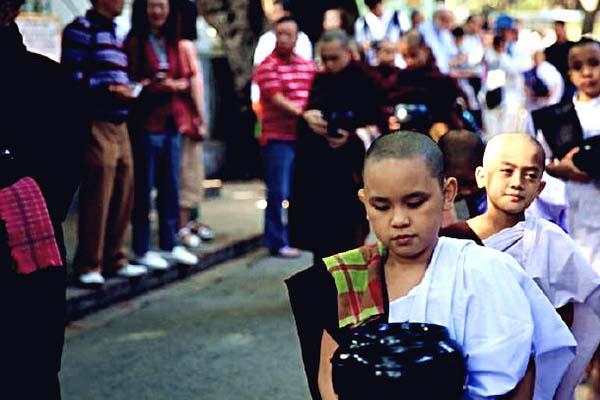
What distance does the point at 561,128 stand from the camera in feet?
18.8

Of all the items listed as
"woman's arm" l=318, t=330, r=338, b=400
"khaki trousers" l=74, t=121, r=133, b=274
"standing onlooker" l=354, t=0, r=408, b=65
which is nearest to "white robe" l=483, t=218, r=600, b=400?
"woman's arm" l=318, t=330, r=338, b=400

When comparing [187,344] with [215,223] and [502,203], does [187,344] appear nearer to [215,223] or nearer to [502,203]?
[502,203]

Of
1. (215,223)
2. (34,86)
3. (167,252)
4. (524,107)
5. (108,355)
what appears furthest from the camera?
(524,107)

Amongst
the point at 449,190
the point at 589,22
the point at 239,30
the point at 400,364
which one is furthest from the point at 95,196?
the point at 589,22

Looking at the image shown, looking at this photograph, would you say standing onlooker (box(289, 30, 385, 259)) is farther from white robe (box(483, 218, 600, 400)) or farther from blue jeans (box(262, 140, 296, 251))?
white robe (box(483, 218, 600, 400))

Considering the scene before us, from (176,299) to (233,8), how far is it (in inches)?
267

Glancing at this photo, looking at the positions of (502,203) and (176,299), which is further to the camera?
(176,299)

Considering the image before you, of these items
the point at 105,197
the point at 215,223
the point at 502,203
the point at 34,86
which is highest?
the point at 34,86

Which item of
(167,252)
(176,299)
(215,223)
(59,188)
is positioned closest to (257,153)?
(215,223)

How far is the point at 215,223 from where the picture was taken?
37.8 feet

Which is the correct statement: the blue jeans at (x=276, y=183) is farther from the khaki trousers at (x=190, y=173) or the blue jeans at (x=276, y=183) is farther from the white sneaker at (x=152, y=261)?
the white sneaker at (x=152, y=261)

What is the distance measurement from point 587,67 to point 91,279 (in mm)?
3781

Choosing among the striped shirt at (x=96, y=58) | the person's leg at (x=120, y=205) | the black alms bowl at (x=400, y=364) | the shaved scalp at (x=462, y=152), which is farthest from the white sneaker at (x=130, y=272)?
the black alms bowl at (x=400, y=364)

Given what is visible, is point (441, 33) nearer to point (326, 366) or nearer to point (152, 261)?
point (152, 261)
